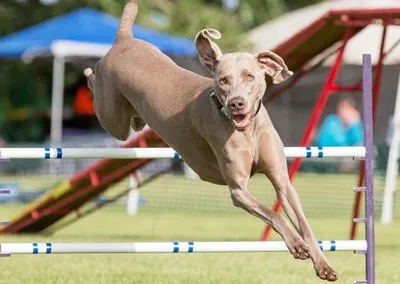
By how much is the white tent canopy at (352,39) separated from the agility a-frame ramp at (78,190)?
456 inches

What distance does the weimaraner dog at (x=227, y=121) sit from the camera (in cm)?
627

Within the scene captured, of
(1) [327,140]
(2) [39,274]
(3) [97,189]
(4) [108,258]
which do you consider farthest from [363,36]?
(2) [39,274]

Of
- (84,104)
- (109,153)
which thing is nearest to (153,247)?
(109,153)

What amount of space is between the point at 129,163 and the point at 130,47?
3.81m

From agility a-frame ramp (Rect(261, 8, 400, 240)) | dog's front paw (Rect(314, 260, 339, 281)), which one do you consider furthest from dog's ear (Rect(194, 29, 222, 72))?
agility a-frame ramp (Rect(261, 8, 400, 240))

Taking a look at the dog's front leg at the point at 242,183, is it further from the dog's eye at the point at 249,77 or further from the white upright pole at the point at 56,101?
the white upright pole at the point at 56,101

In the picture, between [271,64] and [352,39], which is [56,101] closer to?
[352,39]

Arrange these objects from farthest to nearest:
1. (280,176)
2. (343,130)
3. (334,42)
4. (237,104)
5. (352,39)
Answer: (352,39) < (343,130) < (334,42) < (280,176) < (237,104)

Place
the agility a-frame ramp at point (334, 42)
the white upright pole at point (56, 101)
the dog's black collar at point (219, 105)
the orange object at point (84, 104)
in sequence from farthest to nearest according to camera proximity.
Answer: the orange object at point (84, 104)
the white upright pole at point (56, 101)
the agility a-frame ramp at point (334, 42)
the dog's black collar at point (219, 105)

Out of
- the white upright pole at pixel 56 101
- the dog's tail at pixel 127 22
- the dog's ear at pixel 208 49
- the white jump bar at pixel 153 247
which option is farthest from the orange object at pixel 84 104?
the dog's ear at pixel 208 49

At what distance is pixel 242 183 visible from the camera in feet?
21.1

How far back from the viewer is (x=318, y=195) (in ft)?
57.3

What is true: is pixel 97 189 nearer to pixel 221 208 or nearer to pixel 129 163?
pixel 129 163

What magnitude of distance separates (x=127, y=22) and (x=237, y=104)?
2.18m
